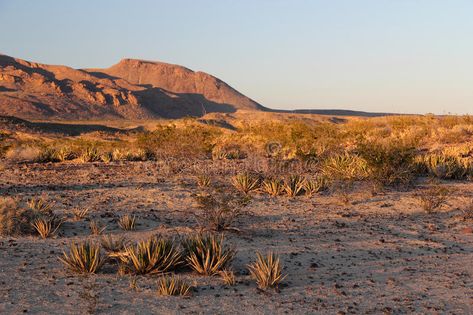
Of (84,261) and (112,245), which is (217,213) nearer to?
(112,245)

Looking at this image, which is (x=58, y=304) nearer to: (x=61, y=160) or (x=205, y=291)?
(x=205, y=291)

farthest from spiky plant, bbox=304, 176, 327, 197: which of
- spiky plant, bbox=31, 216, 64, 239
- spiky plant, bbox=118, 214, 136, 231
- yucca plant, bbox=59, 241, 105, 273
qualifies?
yucca plant, bbox=59, 241, 105, 273

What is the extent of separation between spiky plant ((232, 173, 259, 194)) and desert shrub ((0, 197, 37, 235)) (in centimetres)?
568

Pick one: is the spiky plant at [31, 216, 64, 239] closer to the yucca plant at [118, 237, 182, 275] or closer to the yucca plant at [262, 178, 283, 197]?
the yucca plant at [118, 237, 182, 275]

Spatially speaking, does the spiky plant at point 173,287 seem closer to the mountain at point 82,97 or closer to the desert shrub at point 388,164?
the desert shrub at point 388,164

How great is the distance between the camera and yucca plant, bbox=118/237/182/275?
24.3 ft

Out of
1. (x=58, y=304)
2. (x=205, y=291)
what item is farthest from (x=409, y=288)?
(x=58, y=304)

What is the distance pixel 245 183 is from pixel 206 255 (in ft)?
21.3

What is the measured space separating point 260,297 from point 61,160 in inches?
685

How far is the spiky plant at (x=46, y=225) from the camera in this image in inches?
368

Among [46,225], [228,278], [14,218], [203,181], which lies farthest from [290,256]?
[203,181]

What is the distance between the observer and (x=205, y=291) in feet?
22.6

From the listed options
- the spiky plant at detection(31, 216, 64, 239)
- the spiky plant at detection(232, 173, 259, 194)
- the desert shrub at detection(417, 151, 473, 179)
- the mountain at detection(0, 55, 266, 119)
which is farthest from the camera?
the mountain at detection(0, 55, 266, 119)

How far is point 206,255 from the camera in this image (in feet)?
25.2
